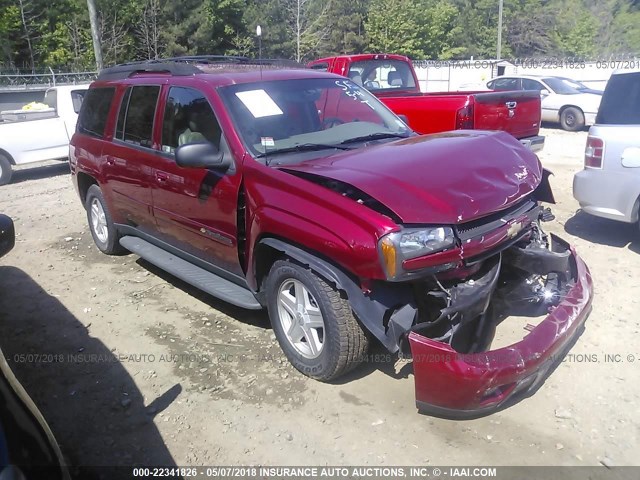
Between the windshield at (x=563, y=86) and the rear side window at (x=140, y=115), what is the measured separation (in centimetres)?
1397

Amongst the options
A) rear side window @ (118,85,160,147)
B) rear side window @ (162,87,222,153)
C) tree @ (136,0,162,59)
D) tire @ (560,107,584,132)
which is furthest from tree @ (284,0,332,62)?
rear side window @ (162,87,222,153)

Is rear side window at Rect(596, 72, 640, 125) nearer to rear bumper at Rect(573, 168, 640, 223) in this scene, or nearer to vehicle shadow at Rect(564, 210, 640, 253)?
rear bumper at Rect(573, 168, 640, 223)

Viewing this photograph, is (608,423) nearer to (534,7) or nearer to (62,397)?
(62,397)

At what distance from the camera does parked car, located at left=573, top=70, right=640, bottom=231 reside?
17.5ft

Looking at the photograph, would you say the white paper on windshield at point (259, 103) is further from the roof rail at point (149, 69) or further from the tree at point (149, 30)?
the tree at point (149, 30)

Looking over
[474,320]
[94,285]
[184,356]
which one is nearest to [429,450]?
[474,320]

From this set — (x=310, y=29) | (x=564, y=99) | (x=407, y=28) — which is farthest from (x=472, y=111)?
(x=407, y=28)

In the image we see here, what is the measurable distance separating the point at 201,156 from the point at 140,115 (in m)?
1.57

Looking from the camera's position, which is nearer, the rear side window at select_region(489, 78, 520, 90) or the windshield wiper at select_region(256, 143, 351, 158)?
the windshield wiper at select_region(256, 143, 351, 158)

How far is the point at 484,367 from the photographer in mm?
2957

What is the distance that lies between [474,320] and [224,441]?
1628 mm

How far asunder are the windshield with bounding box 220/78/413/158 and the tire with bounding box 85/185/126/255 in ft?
A: 8.27

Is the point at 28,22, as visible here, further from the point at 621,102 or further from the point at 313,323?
the point at 313,323

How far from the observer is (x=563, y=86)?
16.3 m
